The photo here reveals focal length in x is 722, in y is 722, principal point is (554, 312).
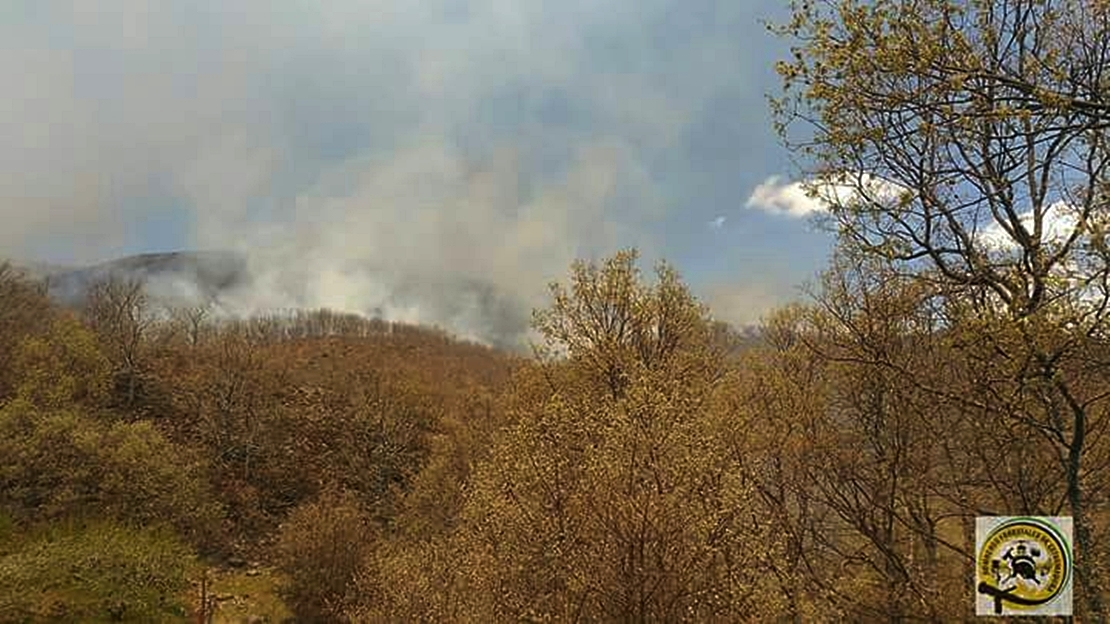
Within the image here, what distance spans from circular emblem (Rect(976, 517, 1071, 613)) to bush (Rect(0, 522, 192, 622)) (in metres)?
32.1

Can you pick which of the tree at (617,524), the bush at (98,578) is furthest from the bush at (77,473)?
the tree at (617,524)

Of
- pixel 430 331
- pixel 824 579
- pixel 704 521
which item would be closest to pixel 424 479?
pixel 824 579

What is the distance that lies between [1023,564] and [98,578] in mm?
33126

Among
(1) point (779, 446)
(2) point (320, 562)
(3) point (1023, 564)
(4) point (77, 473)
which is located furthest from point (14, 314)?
(3) point (1023, 564)

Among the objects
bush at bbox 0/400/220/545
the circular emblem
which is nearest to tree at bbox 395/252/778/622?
the circular emblem

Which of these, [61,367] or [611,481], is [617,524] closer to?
[611,481]

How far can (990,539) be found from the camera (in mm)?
7250

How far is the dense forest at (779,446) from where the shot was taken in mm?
8898

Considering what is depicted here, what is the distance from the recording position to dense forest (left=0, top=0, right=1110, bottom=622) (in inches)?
350

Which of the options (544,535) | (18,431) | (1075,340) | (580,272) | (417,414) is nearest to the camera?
(1075,340)

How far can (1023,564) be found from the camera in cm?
723

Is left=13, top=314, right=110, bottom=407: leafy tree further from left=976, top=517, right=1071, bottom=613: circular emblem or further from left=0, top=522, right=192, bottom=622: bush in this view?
left=976, top=517, right=1071, bottom=613: circular emblem

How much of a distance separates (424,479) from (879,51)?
32856 millimetres

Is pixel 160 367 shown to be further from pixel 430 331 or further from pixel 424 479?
pixel 430 331
